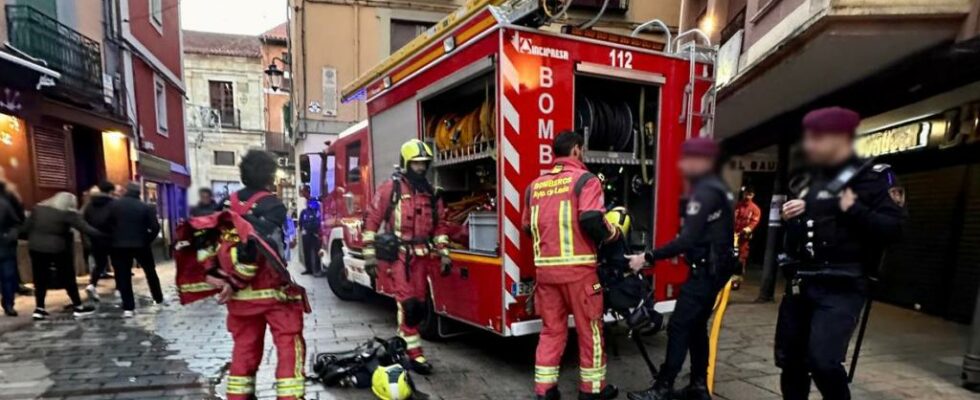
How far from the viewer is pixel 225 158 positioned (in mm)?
3105

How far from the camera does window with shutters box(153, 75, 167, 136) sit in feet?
40.2

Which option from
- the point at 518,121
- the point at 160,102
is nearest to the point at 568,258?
the point at 518,121

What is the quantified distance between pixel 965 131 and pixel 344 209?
7.73m

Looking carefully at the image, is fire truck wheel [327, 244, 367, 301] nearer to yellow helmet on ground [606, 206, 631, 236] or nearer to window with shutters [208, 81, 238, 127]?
window with shutters [208, 81, 238, 127]

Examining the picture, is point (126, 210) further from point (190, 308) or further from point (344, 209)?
point (344, 209)

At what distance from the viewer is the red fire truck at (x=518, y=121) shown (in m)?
3.38

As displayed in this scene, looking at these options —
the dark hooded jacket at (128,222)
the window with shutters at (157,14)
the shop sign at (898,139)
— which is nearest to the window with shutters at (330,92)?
the window with shutters at (157,14)

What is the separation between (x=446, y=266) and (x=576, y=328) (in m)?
1.32

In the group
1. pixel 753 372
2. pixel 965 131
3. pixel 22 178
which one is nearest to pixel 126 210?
pixel 22 178

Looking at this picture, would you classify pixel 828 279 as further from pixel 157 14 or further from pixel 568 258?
pixel 157 14

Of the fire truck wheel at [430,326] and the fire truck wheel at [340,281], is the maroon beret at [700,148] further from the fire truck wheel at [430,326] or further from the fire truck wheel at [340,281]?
the fire truck wheel at [340,281]

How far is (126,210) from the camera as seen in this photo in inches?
238

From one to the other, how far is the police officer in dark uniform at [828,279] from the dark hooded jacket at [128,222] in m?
7.00

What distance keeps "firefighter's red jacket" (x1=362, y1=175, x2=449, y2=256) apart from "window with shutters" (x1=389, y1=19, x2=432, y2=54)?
390 inches
